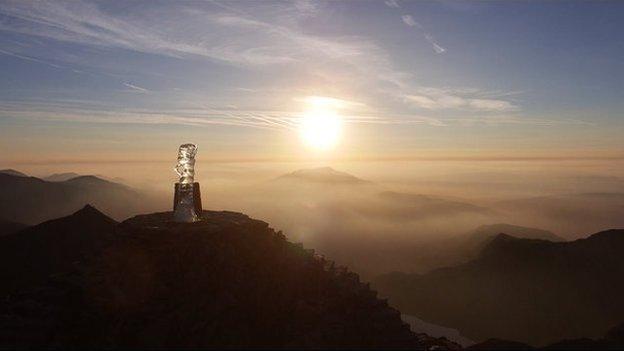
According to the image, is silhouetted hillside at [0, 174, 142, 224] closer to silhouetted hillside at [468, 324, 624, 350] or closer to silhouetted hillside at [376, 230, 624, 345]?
silhouetted hillside at [376, 230, 624, 345]

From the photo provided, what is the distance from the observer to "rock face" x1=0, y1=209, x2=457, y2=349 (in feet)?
69.8

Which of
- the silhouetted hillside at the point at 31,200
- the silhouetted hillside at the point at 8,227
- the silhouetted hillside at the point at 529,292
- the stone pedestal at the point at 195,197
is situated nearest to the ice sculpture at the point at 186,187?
the stone pedestal at the point at 195,197

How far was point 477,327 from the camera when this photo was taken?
79.6m

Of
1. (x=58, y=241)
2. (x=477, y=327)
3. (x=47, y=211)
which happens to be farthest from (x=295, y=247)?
(x=47, y=211)

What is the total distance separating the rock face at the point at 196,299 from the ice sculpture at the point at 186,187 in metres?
1.05

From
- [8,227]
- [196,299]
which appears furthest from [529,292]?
[8,227]

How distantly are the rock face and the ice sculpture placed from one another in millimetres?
1048

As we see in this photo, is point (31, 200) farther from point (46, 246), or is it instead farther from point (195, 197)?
point (195, 197)

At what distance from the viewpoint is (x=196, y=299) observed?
22359 mm

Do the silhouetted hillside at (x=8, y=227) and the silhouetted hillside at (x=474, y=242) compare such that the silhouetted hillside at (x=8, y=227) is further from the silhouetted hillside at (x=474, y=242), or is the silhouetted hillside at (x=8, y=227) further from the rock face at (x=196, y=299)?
the silhouetted hillside at (x=474, y=242)

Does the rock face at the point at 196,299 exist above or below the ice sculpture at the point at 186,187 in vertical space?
below

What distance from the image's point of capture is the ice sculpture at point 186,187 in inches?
1035

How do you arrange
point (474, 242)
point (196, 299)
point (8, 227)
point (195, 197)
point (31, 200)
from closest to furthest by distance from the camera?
1. point (196, 299)
2. point (195, 197)
3. point (8, 227)
4. point (474, 242)
5. point (31, 200)

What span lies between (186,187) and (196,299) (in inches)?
282
